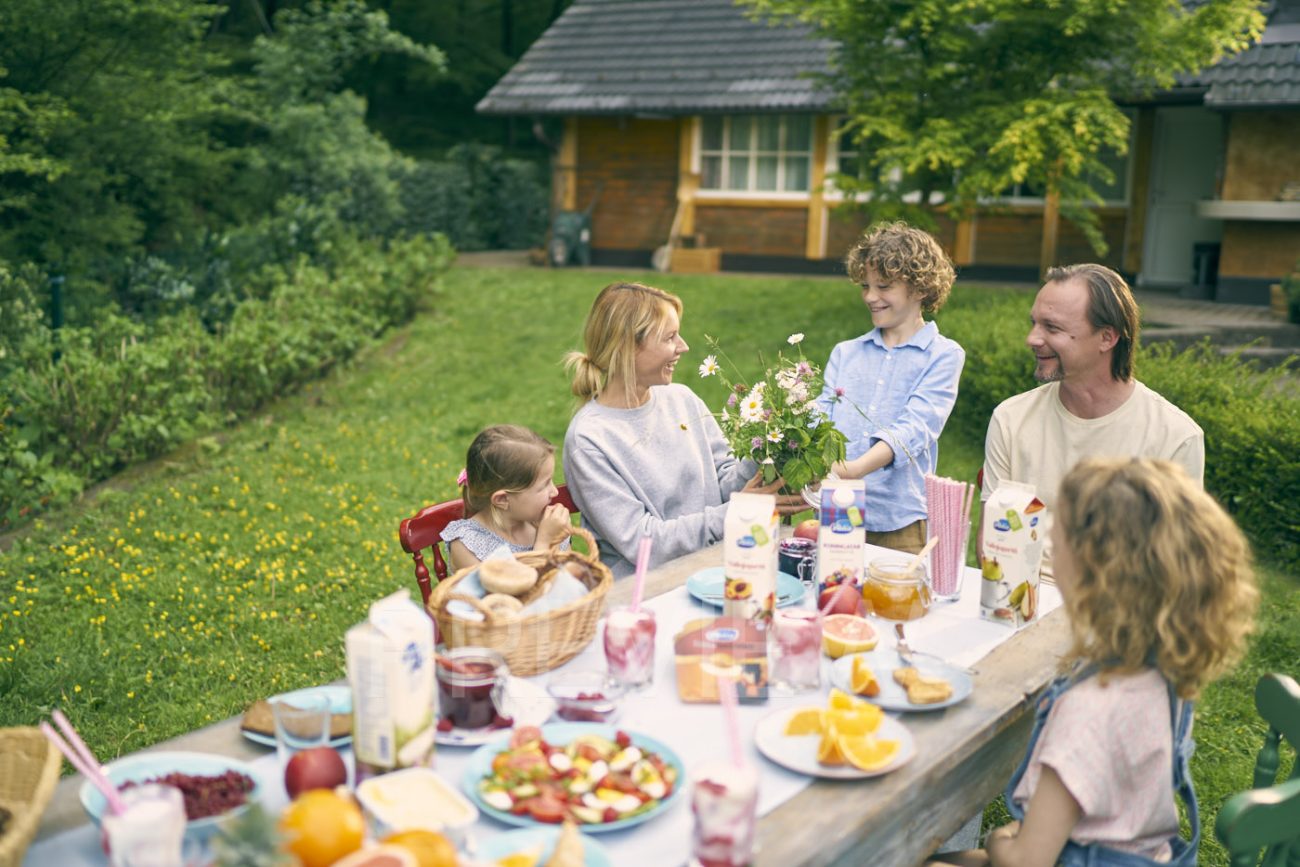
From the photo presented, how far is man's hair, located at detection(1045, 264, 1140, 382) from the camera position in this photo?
10.4 ft

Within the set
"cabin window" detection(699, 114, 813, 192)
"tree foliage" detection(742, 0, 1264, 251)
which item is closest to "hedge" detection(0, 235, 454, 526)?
"tree foliage" detection(742, 0, 1264, 251)

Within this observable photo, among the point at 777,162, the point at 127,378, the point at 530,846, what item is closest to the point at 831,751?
the point at 530,846

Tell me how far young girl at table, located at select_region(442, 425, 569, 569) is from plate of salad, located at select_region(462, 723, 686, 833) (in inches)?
43.7

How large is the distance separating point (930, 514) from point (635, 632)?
979 mm

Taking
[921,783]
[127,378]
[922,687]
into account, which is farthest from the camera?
[127,378]

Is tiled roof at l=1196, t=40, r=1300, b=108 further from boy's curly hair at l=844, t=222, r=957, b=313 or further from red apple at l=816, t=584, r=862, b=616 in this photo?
red apple at l=816, t=584, r=862, b=616

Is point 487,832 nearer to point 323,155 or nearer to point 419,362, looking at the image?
point 419,362

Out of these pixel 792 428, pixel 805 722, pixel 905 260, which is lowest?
pixel 805 722

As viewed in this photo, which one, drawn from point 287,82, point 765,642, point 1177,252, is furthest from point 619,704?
point 287,82

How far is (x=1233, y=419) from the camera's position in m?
5.88

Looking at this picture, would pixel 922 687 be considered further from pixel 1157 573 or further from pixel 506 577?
pixel 506 577

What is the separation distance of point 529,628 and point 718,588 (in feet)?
2.26

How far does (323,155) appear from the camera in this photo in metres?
14.3

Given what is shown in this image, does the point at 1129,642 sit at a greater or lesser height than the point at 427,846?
greater
